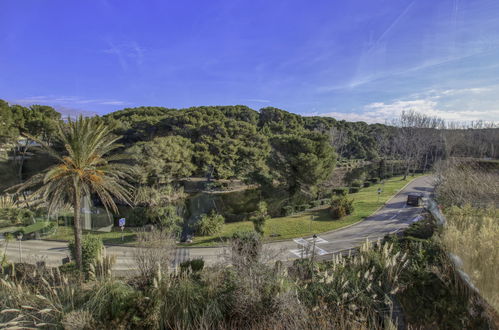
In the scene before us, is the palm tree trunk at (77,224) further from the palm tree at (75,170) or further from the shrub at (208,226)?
the shrub at (208,226)

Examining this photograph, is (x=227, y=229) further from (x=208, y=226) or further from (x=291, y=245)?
(x=291, y=245)

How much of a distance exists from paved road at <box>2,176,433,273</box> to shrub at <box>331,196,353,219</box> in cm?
185

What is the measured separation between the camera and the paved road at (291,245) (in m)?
13.9

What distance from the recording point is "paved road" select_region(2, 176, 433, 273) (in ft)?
45.6

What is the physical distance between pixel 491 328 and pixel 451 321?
2.50 feet

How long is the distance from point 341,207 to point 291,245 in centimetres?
844

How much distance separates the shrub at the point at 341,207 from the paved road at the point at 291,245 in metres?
1.85

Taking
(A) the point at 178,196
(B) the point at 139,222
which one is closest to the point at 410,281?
(B) the point at 139,222

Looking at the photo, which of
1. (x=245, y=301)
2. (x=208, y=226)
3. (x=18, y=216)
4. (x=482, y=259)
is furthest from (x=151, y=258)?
(x=18, y=216)

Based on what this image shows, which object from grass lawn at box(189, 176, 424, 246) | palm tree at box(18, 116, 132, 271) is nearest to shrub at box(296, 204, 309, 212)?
grass lawn at box(189, 176, 424, 246)

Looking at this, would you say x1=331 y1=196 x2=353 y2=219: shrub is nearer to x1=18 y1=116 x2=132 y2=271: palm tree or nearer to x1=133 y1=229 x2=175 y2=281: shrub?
x1=133 y1=229 x2=175 y2=281: shrub

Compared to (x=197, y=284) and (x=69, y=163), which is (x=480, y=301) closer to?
(x=197, y=284)

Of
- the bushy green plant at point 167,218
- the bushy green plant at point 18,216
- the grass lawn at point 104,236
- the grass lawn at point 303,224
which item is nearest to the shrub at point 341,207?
the grass lawn at point 303,224

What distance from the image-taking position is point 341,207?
22.0 metres
